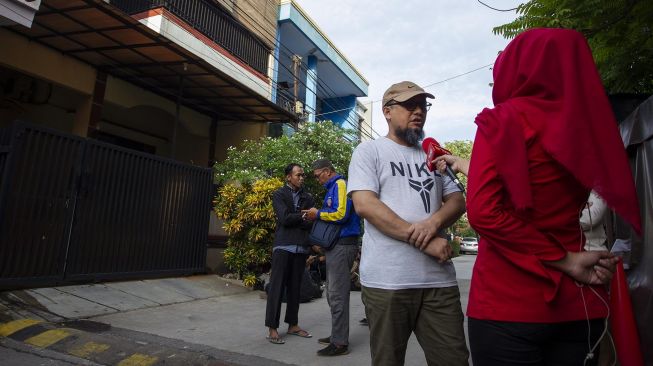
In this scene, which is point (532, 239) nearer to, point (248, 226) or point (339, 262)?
point (339, 262)

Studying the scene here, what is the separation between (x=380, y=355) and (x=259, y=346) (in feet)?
7.71

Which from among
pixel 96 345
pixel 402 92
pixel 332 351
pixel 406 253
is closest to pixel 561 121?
pixel 406 253

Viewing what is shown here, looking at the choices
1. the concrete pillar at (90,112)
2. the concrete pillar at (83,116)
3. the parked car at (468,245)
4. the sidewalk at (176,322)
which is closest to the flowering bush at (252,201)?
the sidewalk at (176,322)

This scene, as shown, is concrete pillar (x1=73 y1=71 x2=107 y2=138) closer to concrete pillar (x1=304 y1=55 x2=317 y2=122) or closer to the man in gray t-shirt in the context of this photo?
concrete pillar (x1=304 y1=55 x2=317 y2=122)

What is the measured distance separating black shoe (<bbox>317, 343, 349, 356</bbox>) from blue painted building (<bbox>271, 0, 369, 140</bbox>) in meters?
9.17

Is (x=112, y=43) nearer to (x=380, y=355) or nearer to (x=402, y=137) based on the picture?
(x=402, y=137)

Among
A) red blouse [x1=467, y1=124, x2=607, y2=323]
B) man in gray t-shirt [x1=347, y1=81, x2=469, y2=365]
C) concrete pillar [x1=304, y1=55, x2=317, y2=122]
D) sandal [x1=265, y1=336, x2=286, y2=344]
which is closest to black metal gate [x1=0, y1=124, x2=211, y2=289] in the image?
sandal [x1=265, y1=336, x2=286, y2=344]

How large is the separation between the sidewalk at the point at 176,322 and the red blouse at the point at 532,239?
8.42ft

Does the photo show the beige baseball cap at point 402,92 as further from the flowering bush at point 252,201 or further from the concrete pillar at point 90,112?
the concrete pillar at point 90,112

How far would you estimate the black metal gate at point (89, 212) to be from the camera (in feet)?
16.7

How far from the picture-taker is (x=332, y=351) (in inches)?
153

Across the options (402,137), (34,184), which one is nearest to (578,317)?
(402,137)

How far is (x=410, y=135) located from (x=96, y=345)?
330 cm

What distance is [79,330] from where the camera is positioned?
4.14m
